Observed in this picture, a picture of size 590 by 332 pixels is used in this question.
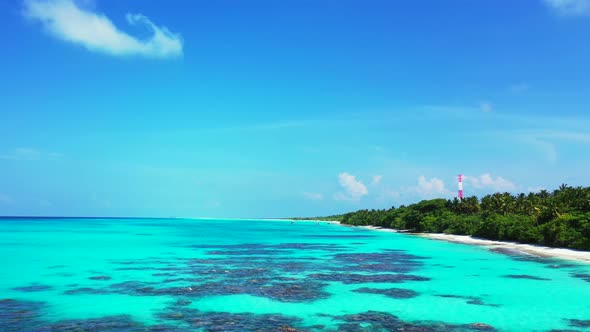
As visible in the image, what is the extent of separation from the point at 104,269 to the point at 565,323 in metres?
31.3

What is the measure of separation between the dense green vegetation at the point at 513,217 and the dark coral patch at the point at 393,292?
32566mm

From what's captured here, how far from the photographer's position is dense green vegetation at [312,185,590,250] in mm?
52688

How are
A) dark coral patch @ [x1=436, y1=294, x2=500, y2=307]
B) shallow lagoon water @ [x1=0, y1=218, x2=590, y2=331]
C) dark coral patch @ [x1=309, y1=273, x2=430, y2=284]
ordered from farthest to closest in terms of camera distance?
dark coral patch @ [x1=309, y1=273, x2=430, y2=284], dark coral patch @ [x1=436, y1=294, x2=500, y2=307], shallow lagoon water @ [x1=0, y1=218, x2=590, y2=331]

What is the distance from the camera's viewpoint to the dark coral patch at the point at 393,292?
2503 centimetres

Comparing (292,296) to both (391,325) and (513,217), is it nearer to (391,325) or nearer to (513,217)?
(391,325)

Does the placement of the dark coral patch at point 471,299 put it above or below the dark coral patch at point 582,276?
below

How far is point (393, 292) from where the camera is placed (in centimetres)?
2612

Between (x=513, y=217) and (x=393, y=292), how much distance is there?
52.9 m

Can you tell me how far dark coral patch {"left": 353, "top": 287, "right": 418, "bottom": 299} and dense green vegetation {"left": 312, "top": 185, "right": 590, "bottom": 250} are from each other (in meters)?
32.6

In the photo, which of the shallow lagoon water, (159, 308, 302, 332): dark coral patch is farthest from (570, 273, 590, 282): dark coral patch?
(159, 308, 302, 332): dark coral patch

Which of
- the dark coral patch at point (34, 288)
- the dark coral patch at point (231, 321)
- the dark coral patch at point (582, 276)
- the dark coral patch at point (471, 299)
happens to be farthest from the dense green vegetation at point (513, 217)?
the dark coral patch at point (34, 288)

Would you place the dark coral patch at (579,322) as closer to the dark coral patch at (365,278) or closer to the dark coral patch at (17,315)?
the dark coral patch at (365,278)

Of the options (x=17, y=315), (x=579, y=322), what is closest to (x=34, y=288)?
(x=17, y=315)

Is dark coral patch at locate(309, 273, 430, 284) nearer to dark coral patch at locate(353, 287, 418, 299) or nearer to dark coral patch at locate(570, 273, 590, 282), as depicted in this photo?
dark coral patch at locate(353, 287, 418, 299)
